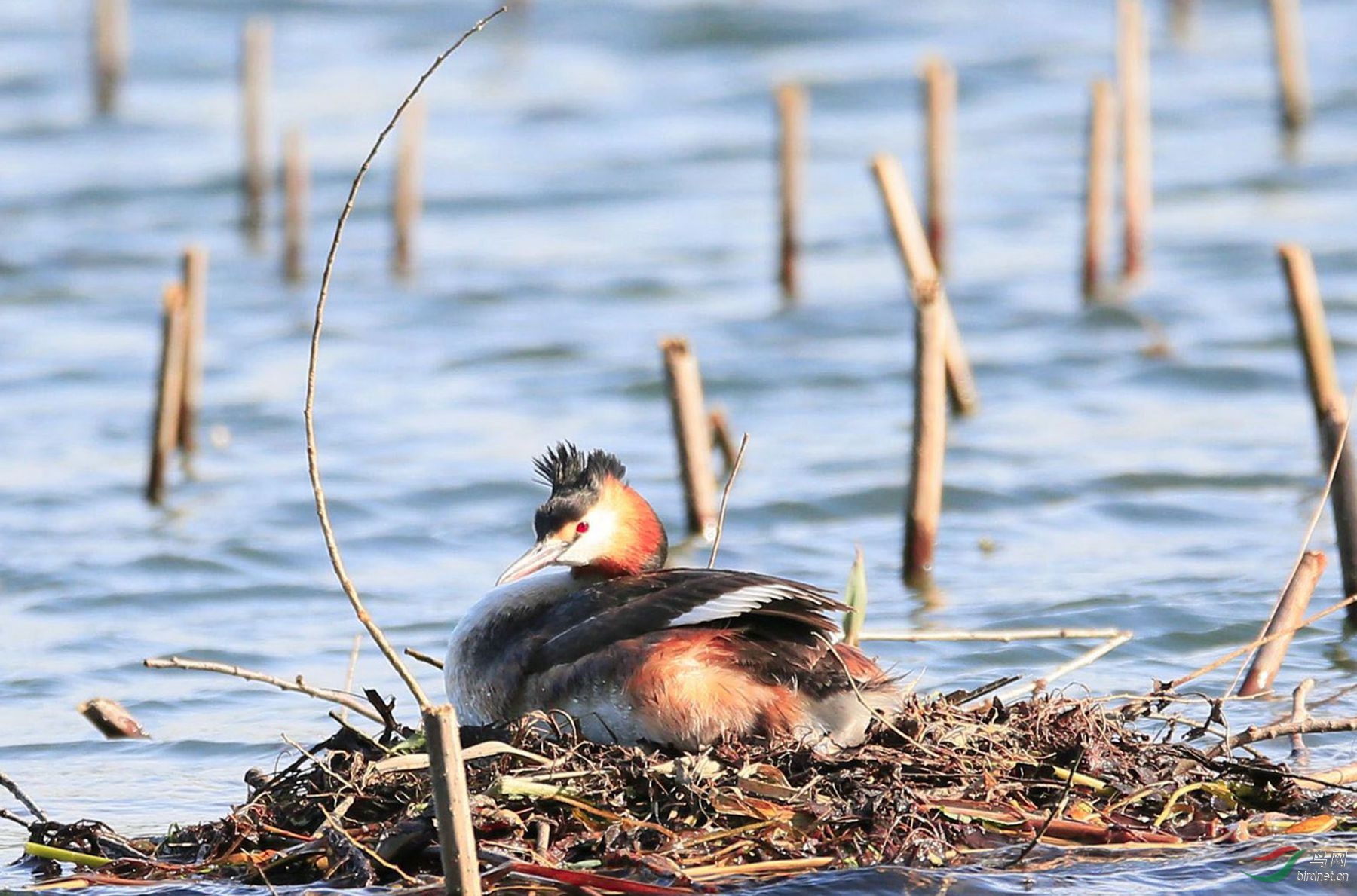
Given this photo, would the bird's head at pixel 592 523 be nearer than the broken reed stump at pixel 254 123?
Yes

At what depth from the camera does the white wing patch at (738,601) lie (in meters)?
5.13

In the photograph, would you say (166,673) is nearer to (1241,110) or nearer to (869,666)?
(869,666)

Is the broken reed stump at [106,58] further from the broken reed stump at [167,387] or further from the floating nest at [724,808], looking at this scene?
the floating nest at [724,808]

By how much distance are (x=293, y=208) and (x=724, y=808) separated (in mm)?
10923

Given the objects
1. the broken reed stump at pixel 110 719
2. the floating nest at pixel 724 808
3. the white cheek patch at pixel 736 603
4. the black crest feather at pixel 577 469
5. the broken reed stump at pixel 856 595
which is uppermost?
the black crest feather at pixel 577 469

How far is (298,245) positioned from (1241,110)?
983cm

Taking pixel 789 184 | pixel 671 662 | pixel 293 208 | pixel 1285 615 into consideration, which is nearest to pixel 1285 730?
pixel 1285 615

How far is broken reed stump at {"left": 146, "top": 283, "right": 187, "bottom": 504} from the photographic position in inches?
Result: 380

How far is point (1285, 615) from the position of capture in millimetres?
6164

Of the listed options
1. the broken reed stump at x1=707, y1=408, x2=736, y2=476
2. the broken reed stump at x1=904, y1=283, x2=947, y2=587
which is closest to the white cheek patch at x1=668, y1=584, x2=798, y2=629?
the broken reed stump at x1=904, y1=283, x2=947, y2=587

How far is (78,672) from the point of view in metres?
7.62

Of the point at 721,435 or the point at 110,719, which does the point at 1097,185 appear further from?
the point at 110,719

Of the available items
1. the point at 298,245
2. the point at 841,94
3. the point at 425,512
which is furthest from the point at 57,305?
the point at 841,94

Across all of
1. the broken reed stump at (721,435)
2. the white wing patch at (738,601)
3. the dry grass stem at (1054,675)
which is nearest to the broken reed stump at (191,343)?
the broken reed stump at (721,435)
